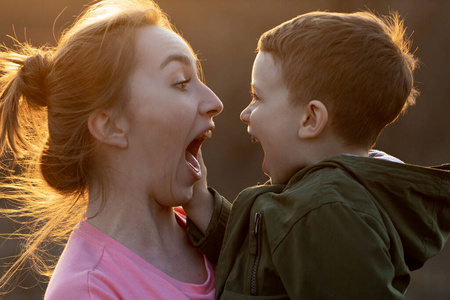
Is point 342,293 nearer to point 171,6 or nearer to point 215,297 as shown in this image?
point 215,297

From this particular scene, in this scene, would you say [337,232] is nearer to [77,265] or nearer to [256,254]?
[256,254]

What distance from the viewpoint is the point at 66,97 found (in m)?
1.58

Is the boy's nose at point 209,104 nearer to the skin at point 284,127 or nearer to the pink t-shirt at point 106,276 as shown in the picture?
the skin at point 284,127

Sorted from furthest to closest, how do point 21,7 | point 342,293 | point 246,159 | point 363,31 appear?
point 246,159
point 21,7
point 363,31
point 342,293

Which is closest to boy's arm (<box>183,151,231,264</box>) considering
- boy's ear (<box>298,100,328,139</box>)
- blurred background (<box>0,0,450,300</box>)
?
boy's ear (<box>298,100,328,139</box>)

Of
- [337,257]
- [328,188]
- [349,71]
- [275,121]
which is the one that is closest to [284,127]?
[275,121]

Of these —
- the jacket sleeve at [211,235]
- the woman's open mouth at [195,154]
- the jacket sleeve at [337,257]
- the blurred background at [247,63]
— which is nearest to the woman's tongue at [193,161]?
the woman's open mouth at [195,154]

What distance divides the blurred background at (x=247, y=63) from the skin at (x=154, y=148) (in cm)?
299

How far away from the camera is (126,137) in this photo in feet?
5.23

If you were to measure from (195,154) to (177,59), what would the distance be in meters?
0.28

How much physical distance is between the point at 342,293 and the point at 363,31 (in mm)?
665

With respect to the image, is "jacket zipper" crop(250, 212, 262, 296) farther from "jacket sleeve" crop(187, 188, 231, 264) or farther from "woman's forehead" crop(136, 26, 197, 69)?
"woman's forehead" crop(136, 26, 197, 69)

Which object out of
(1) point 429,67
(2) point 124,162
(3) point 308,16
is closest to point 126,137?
(2) point 124,162

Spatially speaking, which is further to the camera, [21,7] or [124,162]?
[21,7]
